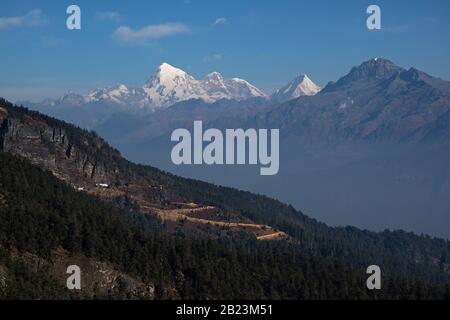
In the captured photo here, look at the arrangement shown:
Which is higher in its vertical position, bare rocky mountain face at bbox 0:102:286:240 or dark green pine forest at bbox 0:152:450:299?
bare rocky mountain face at bbox 0:102:286:240

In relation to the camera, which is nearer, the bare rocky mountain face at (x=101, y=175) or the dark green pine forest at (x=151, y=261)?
the dark green pine forest at (x=151, y=261)

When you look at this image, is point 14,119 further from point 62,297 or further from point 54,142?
point 62,297

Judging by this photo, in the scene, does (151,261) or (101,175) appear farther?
(101,175)

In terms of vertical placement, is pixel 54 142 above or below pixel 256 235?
above

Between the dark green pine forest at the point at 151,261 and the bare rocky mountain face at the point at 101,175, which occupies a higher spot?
the bare rocky mountain face at the point at 101,175

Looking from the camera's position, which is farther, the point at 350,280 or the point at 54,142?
the point at 54,142
